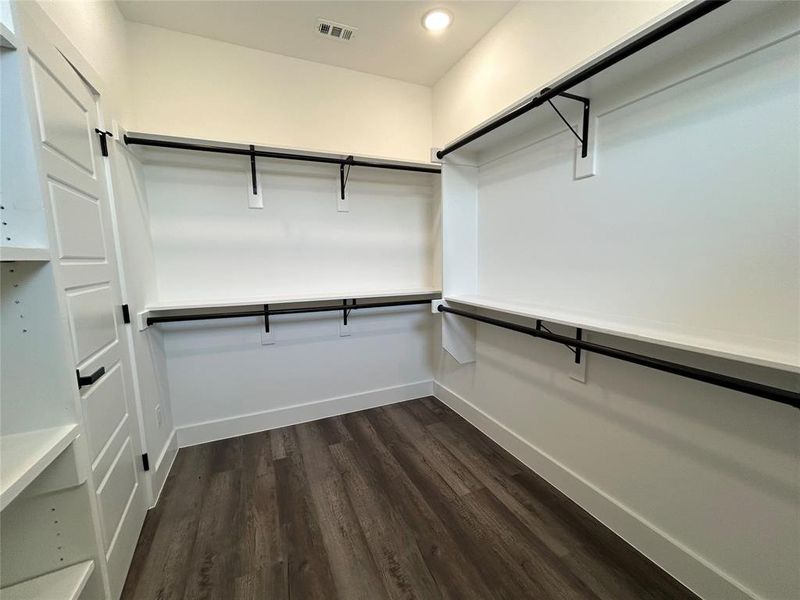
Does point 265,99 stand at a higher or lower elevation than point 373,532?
higher

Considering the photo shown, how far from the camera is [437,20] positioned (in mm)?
1935

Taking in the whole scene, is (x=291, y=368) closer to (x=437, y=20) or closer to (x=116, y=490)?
(x=116, y=490)

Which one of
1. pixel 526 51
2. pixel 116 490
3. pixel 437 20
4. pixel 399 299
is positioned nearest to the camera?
pixel 116 490

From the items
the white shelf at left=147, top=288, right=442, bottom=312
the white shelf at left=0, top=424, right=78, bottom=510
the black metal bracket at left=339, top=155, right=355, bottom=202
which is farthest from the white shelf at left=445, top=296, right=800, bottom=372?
the white shelf at left=0, top=424, right=78, bottom=510

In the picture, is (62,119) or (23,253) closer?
(23,253)

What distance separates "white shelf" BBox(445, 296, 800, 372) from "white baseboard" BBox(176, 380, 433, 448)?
5.29ft

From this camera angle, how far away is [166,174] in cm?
202

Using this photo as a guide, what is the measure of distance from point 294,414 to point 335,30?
269 cm

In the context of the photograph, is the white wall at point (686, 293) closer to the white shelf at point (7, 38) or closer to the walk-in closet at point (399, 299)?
the walk-in closet at point (399, 299)

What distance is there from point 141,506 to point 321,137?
8.17ft

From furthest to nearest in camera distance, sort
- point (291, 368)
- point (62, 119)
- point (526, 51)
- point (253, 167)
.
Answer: point (291, 368) → point (253, 167) → point (526, 51) → point (62, 119)

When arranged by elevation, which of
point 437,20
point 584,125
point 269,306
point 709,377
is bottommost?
point 709,377

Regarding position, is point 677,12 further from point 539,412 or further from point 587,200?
point 539,412

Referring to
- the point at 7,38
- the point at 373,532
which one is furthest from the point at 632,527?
the point at 7,38
